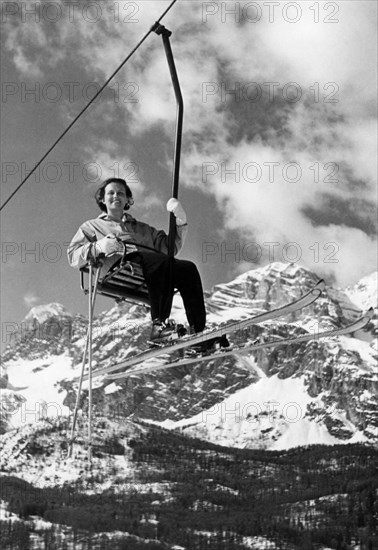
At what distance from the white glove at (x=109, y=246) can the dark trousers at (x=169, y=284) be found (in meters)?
0.30

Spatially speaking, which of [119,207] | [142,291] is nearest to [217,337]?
[142,291]

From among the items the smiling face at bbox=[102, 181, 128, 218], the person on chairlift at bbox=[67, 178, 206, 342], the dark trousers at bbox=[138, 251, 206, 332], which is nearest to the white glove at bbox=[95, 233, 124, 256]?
the person on chairlift at bbox=[67, 178, 206, 342]

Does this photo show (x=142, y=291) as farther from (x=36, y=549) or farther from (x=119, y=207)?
(x=36, y=549)

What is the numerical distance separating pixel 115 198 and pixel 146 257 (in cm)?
76

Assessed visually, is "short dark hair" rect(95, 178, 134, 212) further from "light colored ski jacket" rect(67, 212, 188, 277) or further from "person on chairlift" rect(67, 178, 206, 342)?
"light colored ski jacket" rect(67, 212, 188, 277)

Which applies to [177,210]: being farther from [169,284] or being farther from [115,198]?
[115,198]

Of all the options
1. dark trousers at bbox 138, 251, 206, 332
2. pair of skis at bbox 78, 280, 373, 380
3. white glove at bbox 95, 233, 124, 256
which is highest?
white glove at bbox 95, 233, 124, 256

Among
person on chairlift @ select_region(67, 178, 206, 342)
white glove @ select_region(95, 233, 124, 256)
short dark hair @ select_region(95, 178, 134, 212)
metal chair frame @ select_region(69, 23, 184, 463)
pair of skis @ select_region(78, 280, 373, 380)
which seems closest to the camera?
pair of skis @ select_region(78, 280, 373, 380)

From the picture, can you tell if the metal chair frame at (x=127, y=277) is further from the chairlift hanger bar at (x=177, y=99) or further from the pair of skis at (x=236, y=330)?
the pair of skis at (x=236, y=330)

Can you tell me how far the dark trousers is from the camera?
27.7ft

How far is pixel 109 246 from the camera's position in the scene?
8.23 metres

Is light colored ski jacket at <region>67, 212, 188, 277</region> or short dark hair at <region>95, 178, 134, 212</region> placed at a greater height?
short dark hair at <region>95, 178, 134, 212</region>

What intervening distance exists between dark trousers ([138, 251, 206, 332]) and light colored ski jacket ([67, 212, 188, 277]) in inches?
7.0

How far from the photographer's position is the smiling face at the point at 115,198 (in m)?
8.82
